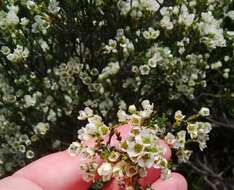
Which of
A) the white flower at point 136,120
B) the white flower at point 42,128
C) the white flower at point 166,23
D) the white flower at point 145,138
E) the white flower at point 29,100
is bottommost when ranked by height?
the white flower at point 145,138

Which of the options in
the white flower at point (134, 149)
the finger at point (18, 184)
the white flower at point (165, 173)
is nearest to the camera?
the white flower at point (134, 149)

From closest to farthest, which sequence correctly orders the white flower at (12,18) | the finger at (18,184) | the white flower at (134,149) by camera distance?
1. the white flower at (134,149)
2. the finger at (18,184)
3. the white flower at (12,18)

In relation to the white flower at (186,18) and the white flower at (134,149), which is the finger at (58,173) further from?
the white flower at (186,18)

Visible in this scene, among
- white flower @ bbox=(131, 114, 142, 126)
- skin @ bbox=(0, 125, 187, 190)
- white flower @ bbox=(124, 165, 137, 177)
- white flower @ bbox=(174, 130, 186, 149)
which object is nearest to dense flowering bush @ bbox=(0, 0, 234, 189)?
white flower @ bbox=(174, 130, 186, 149)

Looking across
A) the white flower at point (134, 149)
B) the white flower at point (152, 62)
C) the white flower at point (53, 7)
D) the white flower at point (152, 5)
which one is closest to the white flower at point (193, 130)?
the white flower at point (134, 149)

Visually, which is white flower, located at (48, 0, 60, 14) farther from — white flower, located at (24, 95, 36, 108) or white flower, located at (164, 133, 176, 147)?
white flower, located at (164, 133, 176, 147)

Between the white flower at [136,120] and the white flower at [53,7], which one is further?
the white flower at [53,7]

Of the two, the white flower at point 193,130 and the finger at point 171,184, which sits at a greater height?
the white flower at point 193,130

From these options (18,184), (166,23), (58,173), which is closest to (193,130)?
(58,173)
